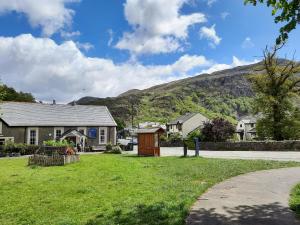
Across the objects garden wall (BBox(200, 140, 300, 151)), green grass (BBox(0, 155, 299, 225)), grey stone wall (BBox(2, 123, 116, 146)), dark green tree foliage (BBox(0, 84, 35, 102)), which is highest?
dark green tree foliage (BBox(0, 84, 35, 102))

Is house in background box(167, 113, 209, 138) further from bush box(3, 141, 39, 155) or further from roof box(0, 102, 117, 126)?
bush box(3, 141, 39, 155)

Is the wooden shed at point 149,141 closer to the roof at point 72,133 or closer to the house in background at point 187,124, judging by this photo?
the roof at point 72,133

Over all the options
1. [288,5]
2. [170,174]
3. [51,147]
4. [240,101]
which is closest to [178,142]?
[51,147]

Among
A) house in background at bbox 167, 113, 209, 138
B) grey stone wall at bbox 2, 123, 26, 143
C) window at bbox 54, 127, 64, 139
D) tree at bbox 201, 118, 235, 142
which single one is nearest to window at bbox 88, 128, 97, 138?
window at bbox 54, 127, 64, 139

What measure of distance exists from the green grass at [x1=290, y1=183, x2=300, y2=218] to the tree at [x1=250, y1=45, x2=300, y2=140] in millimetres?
33509

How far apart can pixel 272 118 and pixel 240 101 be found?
156992 mm

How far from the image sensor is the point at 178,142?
5828cm

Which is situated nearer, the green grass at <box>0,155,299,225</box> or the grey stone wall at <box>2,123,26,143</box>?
the green grass at <box>0,155,299,225</box>

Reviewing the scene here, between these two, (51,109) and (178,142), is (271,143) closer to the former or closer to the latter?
(178,142)

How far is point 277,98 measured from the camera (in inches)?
1742

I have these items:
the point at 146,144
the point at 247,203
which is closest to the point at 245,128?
the point at 146,144

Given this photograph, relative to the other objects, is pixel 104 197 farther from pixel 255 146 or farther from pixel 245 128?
pixel 245 128

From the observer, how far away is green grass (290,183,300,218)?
8977mm

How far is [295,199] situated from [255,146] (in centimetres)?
3119
